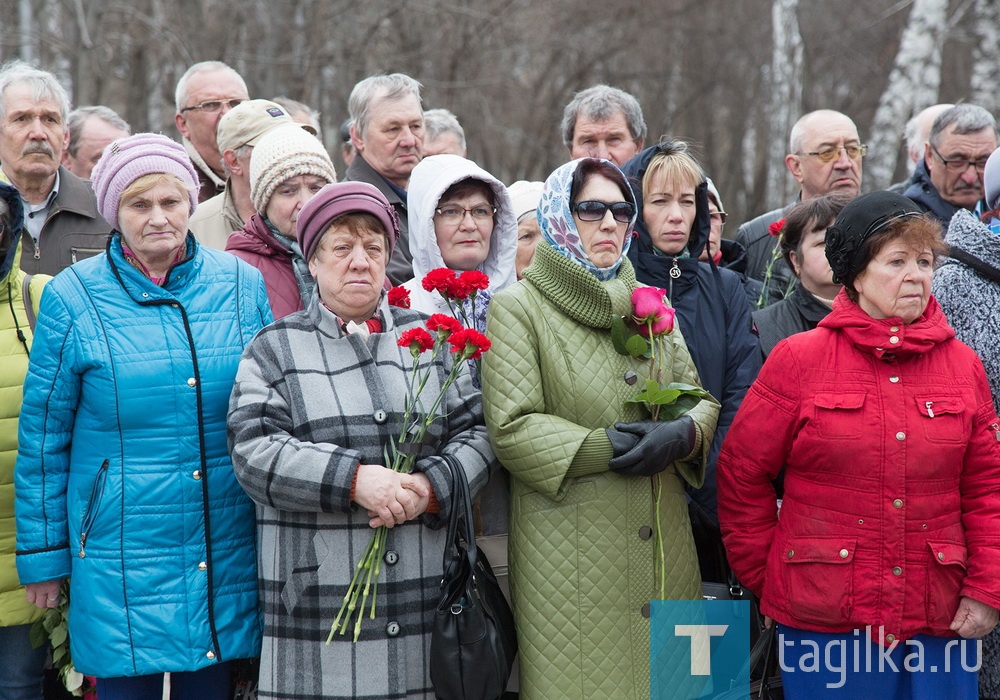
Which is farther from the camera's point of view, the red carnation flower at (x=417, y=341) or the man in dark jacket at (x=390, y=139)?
the man in dark jacket at (x=390, y=139)

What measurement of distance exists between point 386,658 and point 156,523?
82 cm

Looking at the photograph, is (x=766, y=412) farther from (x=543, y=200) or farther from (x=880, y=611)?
(x=543, y=200)

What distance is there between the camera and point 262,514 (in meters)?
3.32

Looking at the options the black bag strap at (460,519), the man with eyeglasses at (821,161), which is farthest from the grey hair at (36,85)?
the man with eyeglasses at (821,161)

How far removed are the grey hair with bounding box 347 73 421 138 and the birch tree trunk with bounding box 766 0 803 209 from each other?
1170cm

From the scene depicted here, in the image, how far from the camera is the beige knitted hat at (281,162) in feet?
14.0

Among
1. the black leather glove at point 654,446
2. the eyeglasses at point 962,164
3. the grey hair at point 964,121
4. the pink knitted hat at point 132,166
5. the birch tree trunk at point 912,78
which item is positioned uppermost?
the birch tree trunk at point 912,78

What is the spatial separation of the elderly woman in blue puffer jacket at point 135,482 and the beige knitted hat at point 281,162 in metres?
0.84

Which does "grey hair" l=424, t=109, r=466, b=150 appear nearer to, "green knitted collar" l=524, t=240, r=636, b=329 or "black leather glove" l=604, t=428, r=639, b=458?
"green knitted collar" l=524, t=240, r=636, b=329

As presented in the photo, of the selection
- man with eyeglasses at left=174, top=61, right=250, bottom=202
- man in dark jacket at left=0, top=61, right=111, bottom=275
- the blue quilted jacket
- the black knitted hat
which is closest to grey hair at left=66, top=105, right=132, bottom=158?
man with eyeglasses at left=174, top=61, right=250, bottom=202

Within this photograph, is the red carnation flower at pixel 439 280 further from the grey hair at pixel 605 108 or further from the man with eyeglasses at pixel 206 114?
the man with eyeglasses at pixel 206 114

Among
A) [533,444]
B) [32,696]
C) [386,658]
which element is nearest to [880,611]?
[533,444]

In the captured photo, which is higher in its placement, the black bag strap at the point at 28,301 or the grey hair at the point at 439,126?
the grey hair at the point at 439,126

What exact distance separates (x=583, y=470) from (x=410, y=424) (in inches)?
21.9
